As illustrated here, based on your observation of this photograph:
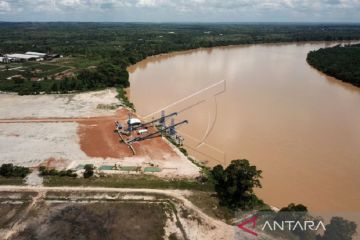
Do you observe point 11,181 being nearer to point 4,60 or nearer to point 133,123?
point 133,123

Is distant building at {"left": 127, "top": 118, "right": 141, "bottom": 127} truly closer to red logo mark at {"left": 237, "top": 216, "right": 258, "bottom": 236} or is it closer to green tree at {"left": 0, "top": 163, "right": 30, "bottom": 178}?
green tree at {"left": 0, "top": 163, "right": 30, "bottom": 178}

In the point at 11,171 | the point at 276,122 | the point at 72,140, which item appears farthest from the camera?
the point at 276,122

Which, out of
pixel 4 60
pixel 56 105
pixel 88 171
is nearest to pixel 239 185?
pixel 88 171

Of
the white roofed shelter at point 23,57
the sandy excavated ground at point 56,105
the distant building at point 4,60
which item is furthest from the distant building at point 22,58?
the sandy excavated ground at point 56,105

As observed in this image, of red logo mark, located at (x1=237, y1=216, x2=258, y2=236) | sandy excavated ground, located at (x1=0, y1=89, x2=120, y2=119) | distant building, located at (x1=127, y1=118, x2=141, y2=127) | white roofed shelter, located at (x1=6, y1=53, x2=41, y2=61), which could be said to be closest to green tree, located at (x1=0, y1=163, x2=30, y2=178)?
distant building, located at (x1=127, y1=118, x2=141, y2=127)

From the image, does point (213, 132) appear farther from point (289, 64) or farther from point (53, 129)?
point (289, 64)

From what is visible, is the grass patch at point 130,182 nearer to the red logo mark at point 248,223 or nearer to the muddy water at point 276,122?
the red logo mark at point 248,223
